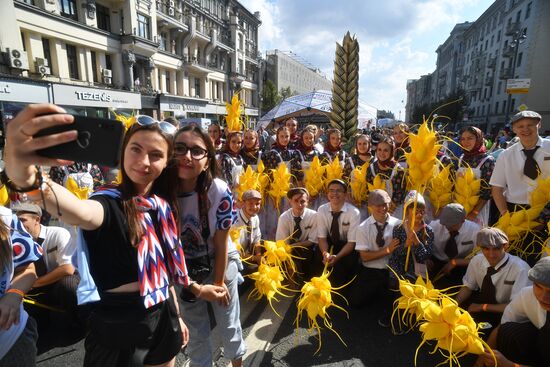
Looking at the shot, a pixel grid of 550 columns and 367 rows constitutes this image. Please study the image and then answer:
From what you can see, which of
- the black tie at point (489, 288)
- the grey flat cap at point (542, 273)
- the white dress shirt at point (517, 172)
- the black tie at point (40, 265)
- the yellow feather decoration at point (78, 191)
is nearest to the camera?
the grey flat cap at point (542, 273)

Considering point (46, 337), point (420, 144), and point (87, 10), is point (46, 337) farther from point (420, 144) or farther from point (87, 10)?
point (87, 10)

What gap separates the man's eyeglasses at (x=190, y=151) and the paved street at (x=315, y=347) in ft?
5.63

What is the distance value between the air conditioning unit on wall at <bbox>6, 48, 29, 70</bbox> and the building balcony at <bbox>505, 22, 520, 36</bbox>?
41.9 metres

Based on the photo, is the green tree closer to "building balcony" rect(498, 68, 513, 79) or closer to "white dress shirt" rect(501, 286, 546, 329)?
"building balcony" rect(498, 68, 513, 79)

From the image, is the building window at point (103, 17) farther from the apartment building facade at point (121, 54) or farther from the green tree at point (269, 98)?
the green tree at point (269, 98)

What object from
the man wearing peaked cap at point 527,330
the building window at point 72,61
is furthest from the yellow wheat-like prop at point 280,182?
the building window at point 72,61

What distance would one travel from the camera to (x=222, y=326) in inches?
82.6

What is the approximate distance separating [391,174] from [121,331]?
3730 mm

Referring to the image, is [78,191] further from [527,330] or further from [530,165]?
[530,165]

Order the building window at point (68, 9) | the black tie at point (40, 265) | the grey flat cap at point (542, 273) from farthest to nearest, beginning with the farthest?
the building window at point (68, 9) → the black tie at point (40, 265) → the grey flat cap at point (542, 273)

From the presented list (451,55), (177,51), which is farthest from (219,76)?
(451,55)

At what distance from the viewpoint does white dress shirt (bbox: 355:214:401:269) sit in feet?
10.9

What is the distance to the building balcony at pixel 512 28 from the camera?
33156 millimetres

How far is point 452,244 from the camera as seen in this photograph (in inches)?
134
